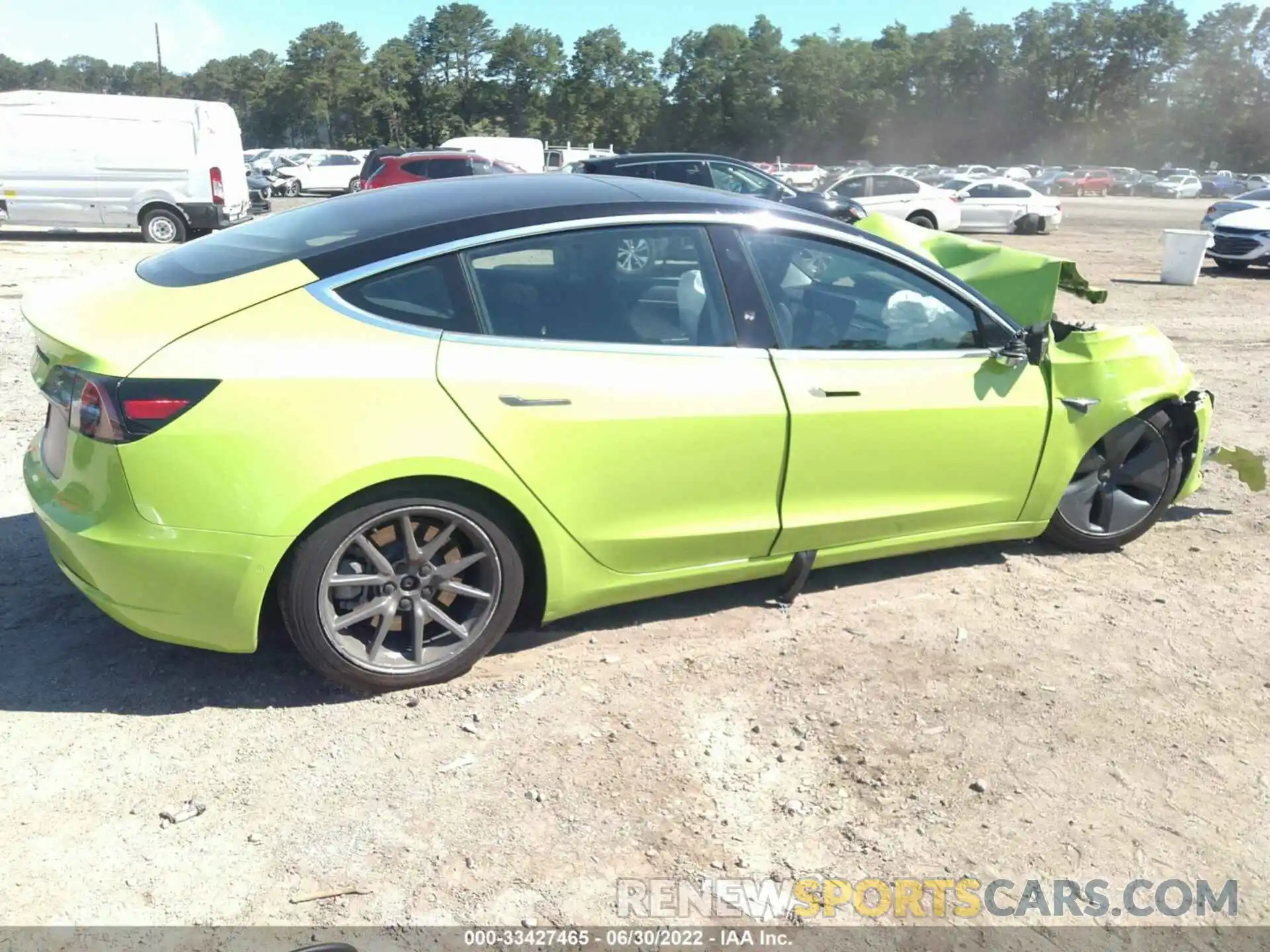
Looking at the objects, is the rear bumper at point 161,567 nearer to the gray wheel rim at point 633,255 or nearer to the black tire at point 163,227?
the gray wheel rim at point 633,255

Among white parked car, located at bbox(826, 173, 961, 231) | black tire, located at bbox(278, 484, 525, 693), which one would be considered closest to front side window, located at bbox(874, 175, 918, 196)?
white parked car, located at bbox(826, 173, 961, 231)

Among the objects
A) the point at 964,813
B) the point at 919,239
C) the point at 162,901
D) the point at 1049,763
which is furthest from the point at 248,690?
the point at 919,239

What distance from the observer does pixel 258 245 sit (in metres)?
3.53

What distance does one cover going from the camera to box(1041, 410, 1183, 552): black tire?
14.8ft

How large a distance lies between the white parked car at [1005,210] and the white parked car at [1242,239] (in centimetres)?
850

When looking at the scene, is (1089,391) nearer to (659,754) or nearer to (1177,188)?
(659,754)

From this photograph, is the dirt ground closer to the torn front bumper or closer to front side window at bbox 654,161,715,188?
the torn front bumper

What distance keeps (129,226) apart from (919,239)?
52.3 ft

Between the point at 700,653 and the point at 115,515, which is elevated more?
the point at 115,515

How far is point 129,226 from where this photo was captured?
57.4 ft

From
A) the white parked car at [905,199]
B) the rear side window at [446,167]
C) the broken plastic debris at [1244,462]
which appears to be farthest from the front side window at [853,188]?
the broken plastic debris at [1244,462]

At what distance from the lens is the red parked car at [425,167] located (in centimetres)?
2120

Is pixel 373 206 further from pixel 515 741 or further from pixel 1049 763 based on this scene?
pixel 1049 763

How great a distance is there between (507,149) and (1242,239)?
68.0 ft
